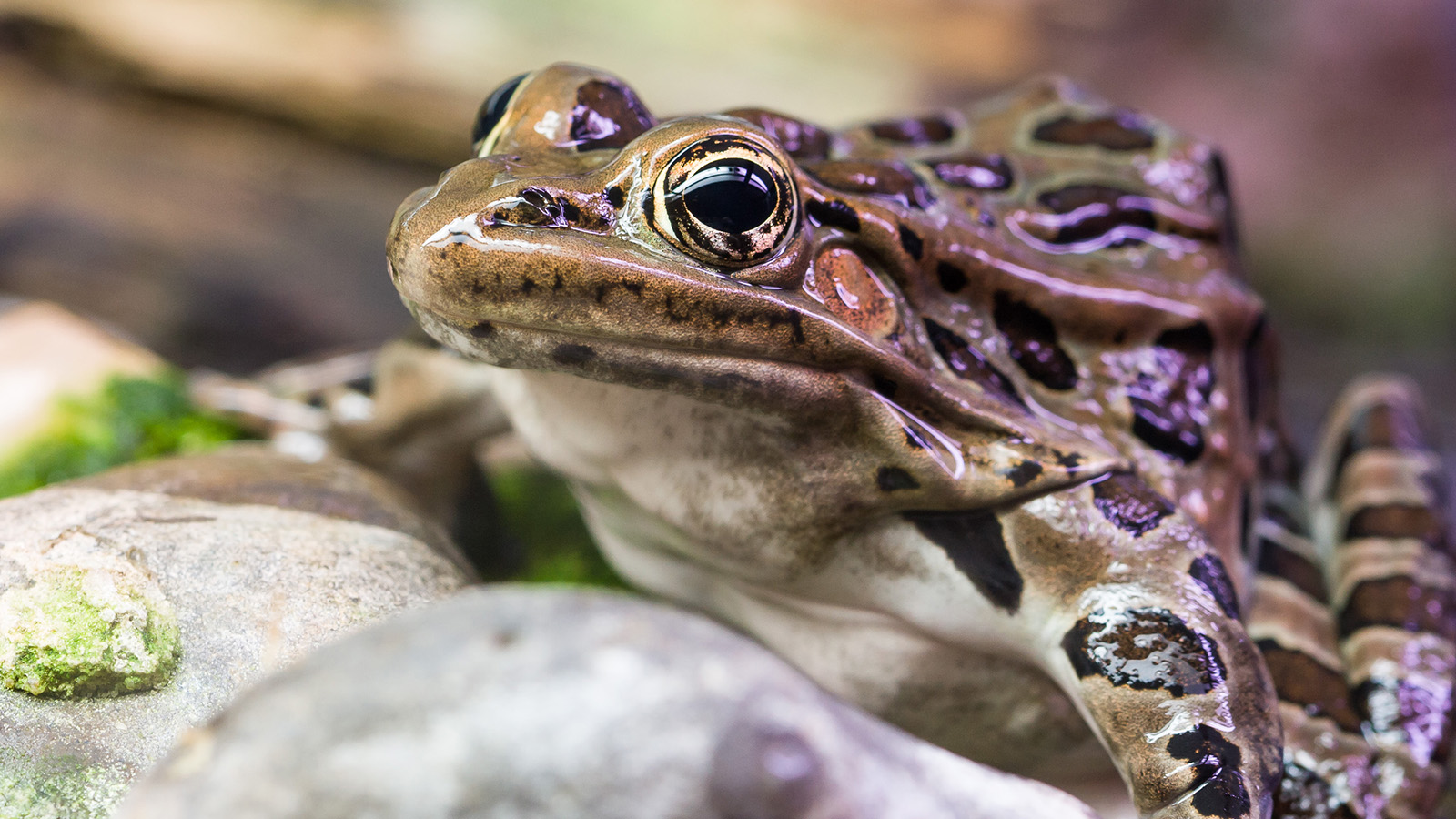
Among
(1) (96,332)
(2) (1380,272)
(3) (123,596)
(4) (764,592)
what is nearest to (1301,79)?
(2) (1380,272)

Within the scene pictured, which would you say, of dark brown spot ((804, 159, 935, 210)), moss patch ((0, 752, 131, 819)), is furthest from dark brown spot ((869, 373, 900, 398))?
moss patch ((0, 752, 131, 819))

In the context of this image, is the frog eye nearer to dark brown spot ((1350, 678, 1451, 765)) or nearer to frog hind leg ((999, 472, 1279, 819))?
frog hind leg ((999, 472, 1279, 819))

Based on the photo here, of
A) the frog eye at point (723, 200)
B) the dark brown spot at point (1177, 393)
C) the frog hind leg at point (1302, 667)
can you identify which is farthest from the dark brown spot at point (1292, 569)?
the frog eye at point (723, 200)

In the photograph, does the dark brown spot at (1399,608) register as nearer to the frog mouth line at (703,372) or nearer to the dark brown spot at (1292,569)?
the dark brown spot at (1292,569)

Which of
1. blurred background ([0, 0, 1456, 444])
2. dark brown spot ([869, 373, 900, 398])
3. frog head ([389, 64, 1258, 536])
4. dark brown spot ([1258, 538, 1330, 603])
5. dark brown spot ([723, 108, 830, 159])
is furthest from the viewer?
blurred background ([0, 0, 1456, 444])

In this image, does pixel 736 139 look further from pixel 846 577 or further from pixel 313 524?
pixel 313 524

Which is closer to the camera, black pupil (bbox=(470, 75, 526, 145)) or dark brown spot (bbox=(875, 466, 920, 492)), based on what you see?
dark brown spot (bbox=(875, 466, 920, 492))

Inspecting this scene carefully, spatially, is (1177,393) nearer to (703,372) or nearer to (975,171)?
(975,171)
